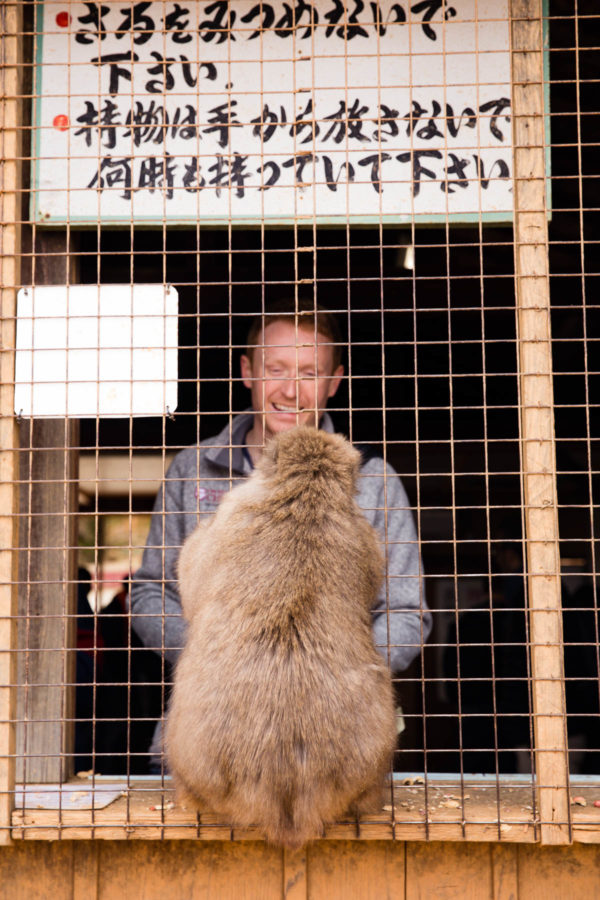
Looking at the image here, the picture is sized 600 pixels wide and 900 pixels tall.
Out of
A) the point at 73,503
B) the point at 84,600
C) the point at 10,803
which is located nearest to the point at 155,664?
the point at 84,600

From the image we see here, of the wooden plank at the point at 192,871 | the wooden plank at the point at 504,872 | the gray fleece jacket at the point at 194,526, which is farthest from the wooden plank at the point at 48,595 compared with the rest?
the wooden plank at the point at 504,872

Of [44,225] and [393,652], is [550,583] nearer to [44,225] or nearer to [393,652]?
[393,652]

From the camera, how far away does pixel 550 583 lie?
2.55 meters

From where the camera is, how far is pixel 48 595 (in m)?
3.15

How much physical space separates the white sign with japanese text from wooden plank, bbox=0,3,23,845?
23cm

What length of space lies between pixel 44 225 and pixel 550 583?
1.97 meters

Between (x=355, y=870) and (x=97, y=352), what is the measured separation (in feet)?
5.41

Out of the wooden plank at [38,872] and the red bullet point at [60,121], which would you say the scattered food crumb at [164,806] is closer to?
the wooden plank at [38,872]

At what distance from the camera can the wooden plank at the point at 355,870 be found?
2576mm

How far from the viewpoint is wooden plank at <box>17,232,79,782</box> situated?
10.2 ft

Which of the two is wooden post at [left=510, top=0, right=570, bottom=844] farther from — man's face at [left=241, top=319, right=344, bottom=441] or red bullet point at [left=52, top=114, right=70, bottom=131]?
red bullet point at [left=52, top=114, right=70, bottom=131]

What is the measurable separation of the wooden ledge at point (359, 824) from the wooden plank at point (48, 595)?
0.49 meters

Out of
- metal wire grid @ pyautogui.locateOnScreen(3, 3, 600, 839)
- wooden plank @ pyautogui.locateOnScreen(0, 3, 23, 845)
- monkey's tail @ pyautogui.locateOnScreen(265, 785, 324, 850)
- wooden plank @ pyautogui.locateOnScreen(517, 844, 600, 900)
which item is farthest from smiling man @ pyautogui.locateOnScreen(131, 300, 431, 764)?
monkey's tail @ pyautogui.locateOnScreen(265, 785, 324, 850)

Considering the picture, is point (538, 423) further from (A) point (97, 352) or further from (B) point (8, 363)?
(B) point (8, 363)
